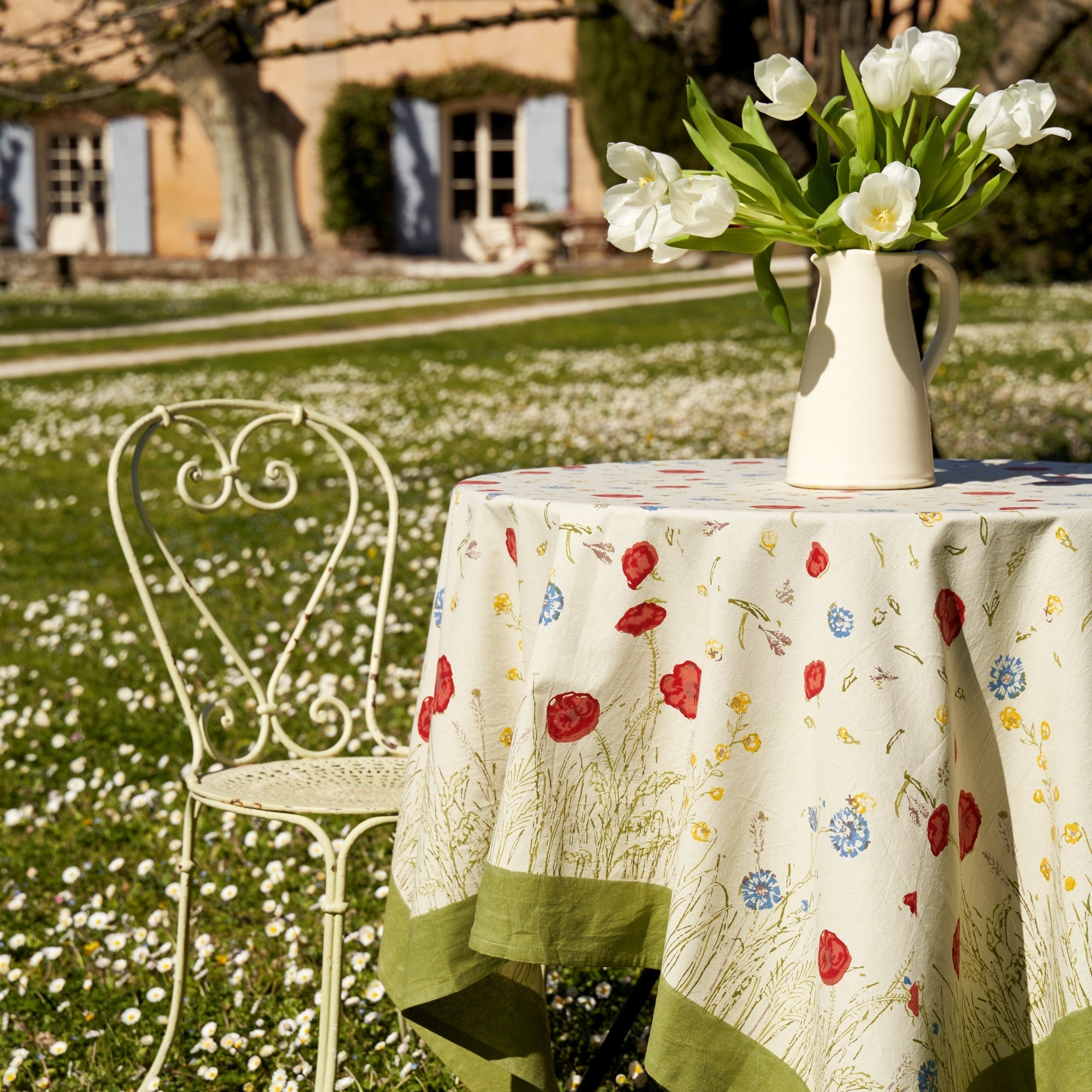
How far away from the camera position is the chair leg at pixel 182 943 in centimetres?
266

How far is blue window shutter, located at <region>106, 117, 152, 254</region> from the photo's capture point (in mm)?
26203

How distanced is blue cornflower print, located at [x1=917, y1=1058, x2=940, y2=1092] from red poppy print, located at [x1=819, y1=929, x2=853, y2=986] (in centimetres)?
14

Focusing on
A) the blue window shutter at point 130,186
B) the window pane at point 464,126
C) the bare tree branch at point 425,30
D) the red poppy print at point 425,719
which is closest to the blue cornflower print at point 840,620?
the red poppy print at point 425,719

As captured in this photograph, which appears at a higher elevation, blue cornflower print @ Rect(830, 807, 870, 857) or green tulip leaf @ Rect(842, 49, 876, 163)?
green tulip leaf @ Rect(842, 49, 876, 163)

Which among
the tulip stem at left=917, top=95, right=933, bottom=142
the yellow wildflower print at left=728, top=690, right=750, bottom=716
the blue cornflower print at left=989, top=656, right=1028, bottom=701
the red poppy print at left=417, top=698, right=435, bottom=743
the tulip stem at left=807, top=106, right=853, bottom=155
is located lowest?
the red poppy print at left=417, top=698, right=435, bottom=743

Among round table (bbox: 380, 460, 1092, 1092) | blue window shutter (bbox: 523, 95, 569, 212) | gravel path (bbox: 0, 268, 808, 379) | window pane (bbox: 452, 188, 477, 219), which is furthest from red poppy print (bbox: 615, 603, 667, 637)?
window pane (bbox: 452, 188, 477, 219)

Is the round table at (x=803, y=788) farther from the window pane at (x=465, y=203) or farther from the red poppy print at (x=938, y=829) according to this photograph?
the window pane at (x=465, y=203)

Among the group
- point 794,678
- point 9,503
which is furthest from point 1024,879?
point 9,503

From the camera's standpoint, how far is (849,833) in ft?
5.62

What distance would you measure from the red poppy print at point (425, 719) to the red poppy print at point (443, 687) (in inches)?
1.5

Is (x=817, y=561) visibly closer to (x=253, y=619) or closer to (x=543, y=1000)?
(x=543, y=1000)

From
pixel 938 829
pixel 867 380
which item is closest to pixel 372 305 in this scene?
pixel 867 380

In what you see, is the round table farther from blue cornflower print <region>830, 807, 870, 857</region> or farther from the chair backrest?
the chair backrest

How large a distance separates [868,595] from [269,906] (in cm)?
197
